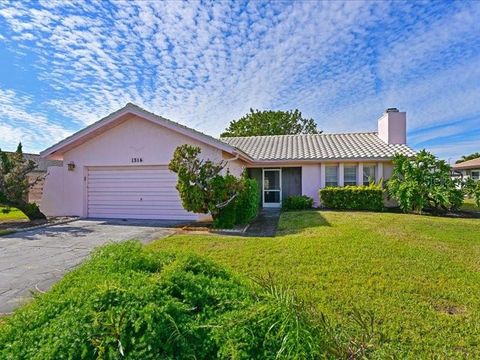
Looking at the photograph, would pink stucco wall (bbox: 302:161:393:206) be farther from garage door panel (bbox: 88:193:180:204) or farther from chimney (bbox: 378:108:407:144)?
garage door panel (bbox: 88:193:180:204)

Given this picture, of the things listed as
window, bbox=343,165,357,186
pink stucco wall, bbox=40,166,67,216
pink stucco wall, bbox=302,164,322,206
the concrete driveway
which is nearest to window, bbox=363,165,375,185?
window, bbox=343,165,357,186

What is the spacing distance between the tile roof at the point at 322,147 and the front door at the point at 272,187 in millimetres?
1150

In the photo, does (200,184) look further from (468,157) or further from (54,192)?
(468,157)

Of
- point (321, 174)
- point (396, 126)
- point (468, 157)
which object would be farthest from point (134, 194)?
point (468, 157)

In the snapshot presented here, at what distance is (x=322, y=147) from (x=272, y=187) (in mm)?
4267

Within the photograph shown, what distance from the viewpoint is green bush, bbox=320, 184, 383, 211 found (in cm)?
1504

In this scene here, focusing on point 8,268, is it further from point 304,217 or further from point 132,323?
point 304,217

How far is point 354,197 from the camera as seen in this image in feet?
49.9

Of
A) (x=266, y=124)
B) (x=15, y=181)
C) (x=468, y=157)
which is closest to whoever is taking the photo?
(x=15, y=181)

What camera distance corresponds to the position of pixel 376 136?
20453 millimetres

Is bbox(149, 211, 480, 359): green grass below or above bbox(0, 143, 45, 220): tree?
below

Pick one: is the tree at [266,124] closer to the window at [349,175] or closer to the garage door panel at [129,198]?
the window at [349,175]

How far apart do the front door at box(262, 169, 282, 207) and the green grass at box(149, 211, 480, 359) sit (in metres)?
7.28

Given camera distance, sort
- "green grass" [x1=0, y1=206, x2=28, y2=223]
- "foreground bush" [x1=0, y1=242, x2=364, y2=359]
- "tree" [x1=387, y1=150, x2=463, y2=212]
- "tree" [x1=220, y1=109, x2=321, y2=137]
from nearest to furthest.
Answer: "foreground bush" [x1=0, y1=242, x2=364, y2=359] < "tree" [x1=387, y1=150, x2=463, y2=212] < "green grass" [x1=0, y1=206, x2=28, y2=223] < "tree" [x1=220, y1=109, x2=321, y2=137]
